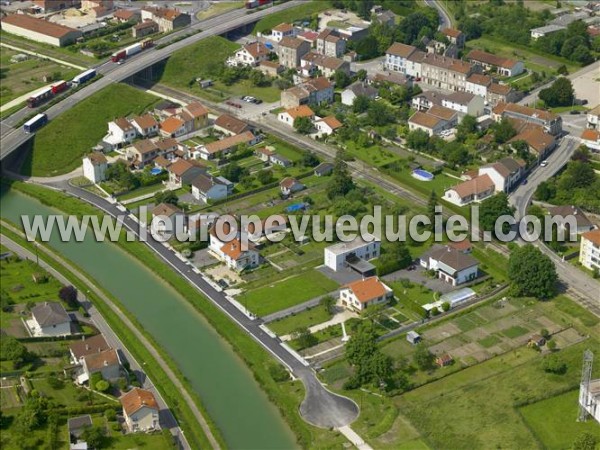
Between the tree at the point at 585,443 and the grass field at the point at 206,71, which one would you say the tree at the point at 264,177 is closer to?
the grass field at the point at 206,71

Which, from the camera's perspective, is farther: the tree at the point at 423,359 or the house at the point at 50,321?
the house at the point at 50,321

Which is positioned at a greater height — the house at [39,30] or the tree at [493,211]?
the house at [39,30]

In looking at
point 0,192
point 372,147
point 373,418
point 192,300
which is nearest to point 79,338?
point 192,300

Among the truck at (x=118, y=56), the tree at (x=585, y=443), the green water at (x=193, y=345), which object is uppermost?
the truck at (x=118, y=56)

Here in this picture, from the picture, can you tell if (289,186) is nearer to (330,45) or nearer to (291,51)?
(291,51)

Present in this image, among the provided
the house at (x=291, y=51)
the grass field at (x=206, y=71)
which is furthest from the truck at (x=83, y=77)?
the house at (x=291, y=51)

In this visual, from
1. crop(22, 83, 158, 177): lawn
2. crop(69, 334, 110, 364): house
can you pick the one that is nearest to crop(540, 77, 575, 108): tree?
crop(22, 83, 158, 177): lawn

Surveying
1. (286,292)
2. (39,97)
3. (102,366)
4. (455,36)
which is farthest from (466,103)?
(102,366)

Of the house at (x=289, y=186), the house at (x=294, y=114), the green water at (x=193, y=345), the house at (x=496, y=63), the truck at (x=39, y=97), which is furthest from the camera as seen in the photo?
the house at (x=496, y=63)
